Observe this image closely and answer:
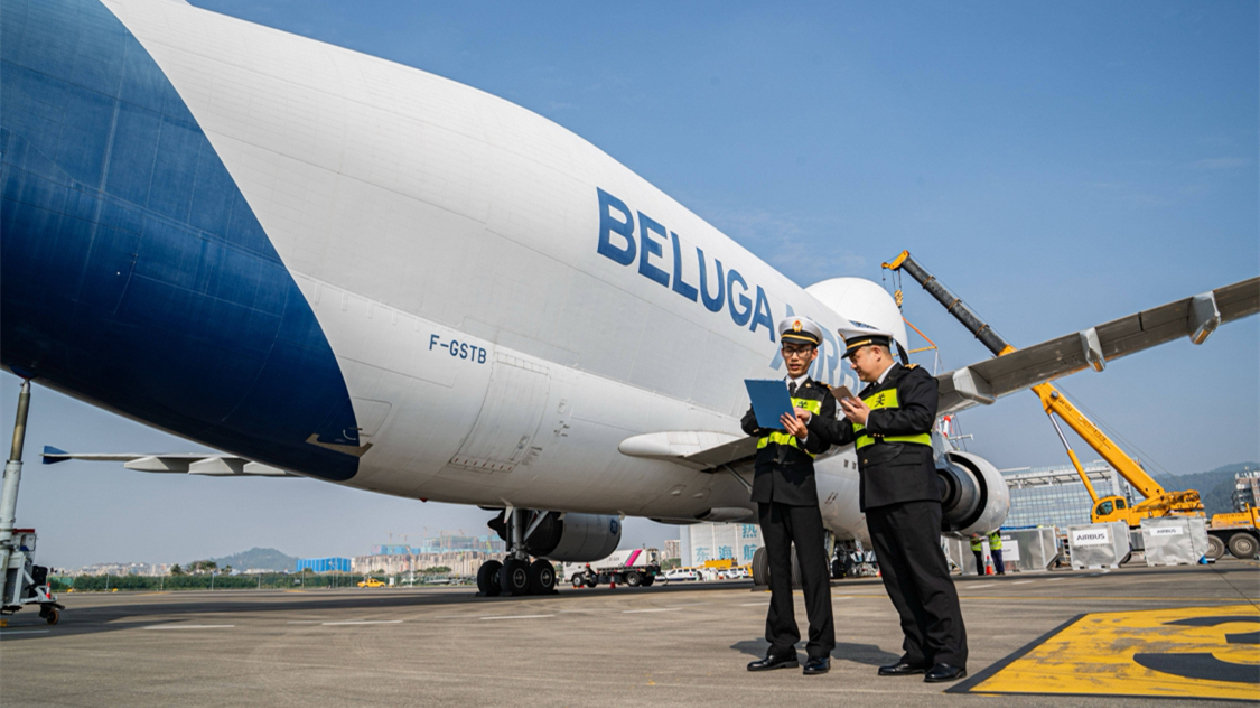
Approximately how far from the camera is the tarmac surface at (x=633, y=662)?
349 cm

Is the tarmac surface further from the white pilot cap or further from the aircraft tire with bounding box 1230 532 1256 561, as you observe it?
the aircraft tire with bounding box 1230 532 1256 561

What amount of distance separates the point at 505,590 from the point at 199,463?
8.52 meters

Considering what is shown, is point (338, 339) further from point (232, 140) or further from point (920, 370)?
point (920, 370)

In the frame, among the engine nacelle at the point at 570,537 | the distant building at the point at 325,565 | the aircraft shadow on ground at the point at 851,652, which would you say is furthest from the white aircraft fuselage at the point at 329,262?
the distant building at the point at 325,565

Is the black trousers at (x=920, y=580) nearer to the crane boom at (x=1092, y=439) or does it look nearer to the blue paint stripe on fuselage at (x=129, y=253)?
the blue paint stripe on fuselage at (x=129, y=253)

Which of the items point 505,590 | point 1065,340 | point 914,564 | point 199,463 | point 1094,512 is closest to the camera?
point 914,564

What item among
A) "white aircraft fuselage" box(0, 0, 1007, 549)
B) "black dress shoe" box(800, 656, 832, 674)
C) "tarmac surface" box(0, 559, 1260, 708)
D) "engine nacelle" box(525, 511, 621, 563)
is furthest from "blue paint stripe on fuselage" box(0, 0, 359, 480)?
"engine nacelle" box(525, 511, 621, 563)

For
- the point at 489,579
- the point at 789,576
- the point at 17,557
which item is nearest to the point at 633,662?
the point at 789,576

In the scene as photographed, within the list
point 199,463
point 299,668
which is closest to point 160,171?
point 299,668

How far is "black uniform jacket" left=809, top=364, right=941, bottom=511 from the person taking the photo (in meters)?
4.43

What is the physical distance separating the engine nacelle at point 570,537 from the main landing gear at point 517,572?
184 centimetres

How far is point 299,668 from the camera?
4.88 meters

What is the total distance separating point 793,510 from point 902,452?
0.82 m

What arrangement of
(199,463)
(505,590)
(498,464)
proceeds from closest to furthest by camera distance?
1. (498,464)
2. (505,590)
3. (199,463)
